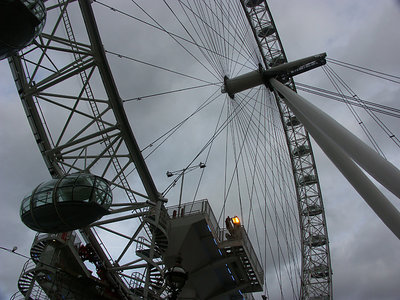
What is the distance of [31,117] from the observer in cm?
2153

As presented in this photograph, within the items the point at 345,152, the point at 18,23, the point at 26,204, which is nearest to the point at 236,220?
the point at 26,204

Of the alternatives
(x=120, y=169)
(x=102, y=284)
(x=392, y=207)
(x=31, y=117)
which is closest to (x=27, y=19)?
(x=31, y=117)

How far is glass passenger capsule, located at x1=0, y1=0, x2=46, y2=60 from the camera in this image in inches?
523

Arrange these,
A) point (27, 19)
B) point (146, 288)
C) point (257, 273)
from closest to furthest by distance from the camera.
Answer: point (27, 19) → point (146, 288) → point (257, 273)

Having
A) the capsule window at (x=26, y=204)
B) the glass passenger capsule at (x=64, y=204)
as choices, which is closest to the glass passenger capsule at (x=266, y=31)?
the glass passenger capsule at (x=64, y=204)

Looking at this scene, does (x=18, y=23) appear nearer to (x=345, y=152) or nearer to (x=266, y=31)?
(x=345, y=152)

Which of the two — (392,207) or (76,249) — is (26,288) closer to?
(76,249)

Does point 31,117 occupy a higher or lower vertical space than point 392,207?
higher

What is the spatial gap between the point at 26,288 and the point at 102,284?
4.45 m

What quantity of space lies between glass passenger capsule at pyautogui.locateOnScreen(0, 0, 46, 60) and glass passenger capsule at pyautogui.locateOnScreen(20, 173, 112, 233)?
5.87 meters

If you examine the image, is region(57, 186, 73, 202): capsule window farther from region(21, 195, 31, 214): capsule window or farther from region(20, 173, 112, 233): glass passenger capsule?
region(21, 195, 31, 214): capsule window

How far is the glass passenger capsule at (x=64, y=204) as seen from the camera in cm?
1623

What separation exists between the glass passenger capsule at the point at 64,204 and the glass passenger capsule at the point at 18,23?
5874 millimetres

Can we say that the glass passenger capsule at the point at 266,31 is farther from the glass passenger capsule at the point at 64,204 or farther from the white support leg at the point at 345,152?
the glass passenger capsule at the point at 64,204
